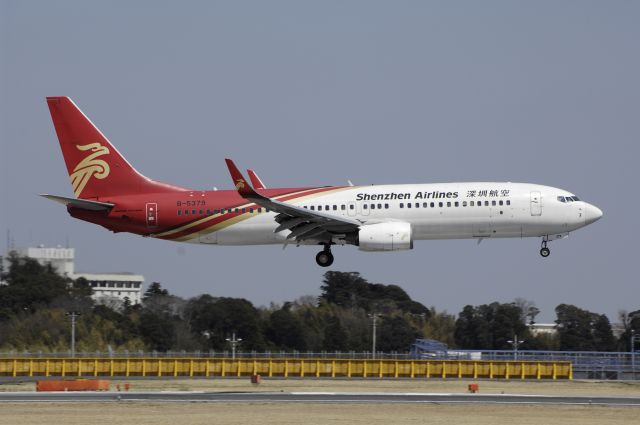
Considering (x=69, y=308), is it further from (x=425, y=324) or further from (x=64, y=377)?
(x=64, y=377)

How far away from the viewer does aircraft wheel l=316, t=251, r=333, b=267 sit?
65.2 metres

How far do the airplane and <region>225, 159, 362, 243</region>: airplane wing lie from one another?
49 mm

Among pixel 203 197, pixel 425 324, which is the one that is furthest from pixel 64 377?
pixel 425 324

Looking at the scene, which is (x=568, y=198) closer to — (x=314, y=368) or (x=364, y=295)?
(x=314, y=368)

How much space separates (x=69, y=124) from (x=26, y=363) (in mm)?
13623

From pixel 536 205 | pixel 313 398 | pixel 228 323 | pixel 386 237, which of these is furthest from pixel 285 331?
pixel 313 398

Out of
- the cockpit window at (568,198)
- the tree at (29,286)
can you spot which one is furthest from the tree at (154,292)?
the cockpit window at (568,198)

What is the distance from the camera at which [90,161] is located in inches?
2702

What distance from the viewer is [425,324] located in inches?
4336

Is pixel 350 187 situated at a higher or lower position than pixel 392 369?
higher

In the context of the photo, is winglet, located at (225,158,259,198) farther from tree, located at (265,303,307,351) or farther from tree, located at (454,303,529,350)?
tree, located at (454,303,529,350)

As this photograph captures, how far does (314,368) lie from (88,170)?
1683 centimetres

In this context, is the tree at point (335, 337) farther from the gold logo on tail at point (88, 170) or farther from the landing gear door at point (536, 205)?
the landing gear door at point (536, 205)

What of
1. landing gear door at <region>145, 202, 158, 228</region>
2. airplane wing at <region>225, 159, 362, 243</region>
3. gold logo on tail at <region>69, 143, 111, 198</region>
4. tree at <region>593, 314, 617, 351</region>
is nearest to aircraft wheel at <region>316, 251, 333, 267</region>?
airplane wing at <region>225, 159, 362, 243</region>
